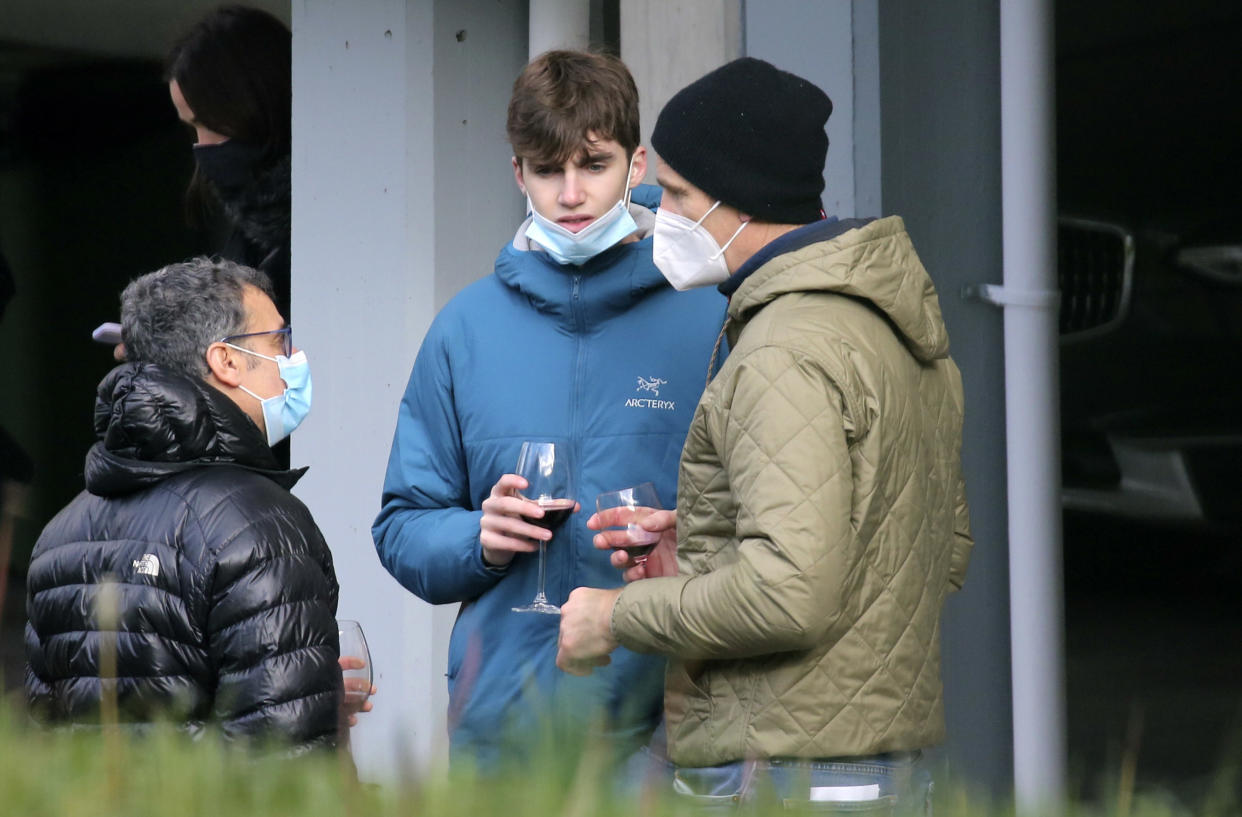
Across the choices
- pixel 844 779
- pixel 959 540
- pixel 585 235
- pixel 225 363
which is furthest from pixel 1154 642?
pixel 225 363

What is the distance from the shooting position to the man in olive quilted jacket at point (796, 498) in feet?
7.00

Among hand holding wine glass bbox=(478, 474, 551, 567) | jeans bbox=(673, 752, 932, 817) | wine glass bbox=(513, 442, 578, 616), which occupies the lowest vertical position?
jeans bbox=(673, 752, 932, 817)

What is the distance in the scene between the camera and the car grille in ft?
31.9

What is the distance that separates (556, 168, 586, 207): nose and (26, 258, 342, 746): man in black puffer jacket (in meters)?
0.66

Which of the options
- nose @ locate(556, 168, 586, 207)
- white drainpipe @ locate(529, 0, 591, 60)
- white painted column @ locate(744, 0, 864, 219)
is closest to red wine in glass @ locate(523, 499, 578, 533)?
nose @ locate(556, 168, 586, 207)

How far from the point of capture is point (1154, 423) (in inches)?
391

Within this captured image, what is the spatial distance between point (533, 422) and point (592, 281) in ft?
0.99

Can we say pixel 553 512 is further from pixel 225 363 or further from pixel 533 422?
pixel 225 363

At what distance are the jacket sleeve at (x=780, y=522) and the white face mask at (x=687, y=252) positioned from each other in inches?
14.6

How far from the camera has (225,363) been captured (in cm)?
275

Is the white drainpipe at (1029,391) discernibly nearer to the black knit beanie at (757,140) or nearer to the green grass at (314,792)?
the black knit beanie at (757,140)

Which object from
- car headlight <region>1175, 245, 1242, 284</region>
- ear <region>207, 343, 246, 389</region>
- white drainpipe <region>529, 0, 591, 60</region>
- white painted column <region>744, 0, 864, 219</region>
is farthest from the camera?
car headlight <region>1175, 245, 1242, 284</region>

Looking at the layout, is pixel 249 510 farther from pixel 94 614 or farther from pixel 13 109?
pixel 13 109

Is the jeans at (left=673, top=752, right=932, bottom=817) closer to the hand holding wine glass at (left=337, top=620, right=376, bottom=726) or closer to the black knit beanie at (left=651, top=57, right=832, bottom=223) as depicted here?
the hand holding wine glass at (left=337, top=620, right=376, bottom=726)
